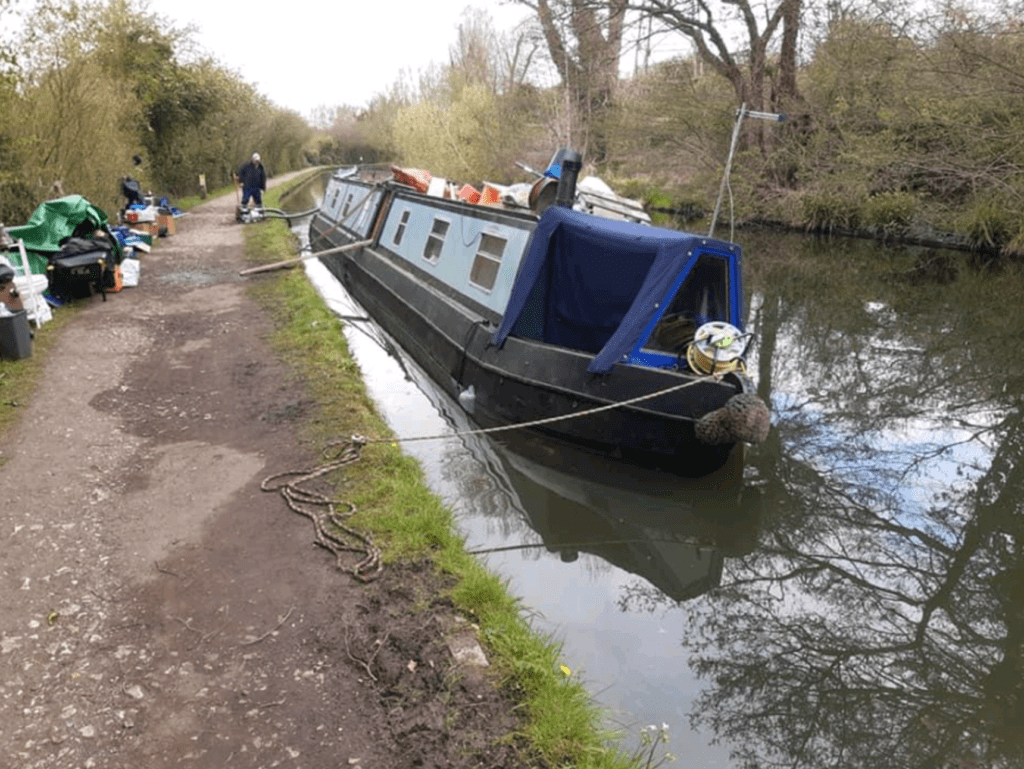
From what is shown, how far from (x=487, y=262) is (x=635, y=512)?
111 inches

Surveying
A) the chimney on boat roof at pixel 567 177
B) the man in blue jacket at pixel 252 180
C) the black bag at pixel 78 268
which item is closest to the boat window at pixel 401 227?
the black bag at pixel 78 268

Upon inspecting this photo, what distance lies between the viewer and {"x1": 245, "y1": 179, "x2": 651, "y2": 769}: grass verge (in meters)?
2.41

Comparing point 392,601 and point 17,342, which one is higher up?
point 17,342

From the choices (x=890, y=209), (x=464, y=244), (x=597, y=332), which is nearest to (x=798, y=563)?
(x=597, y=332)

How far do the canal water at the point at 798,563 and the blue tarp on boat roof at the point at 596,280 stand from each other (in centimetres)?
91

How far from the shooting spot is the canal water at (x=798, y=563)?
2.99 meters

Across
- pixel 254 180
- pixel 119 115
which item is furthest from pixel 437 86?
pixel 119 115

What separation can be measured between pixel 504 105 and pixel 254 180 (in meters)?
8.70

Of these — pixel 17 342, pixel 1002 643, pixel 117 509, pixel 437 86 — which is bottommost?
pixel 1002 643

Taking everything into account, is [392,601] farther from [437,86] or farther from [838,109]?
[437,86]

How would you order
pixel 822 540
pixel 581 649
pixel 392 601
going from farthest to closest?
pixel 822 540, pixel 581 649, pixel 392 601

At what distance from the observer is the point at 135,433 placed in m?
4.57

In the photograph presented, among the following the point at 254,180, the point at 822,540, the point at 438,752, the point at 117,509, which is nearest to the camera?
the point at 438,752

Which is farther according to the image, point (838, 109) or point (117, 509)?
point (838, 109)
